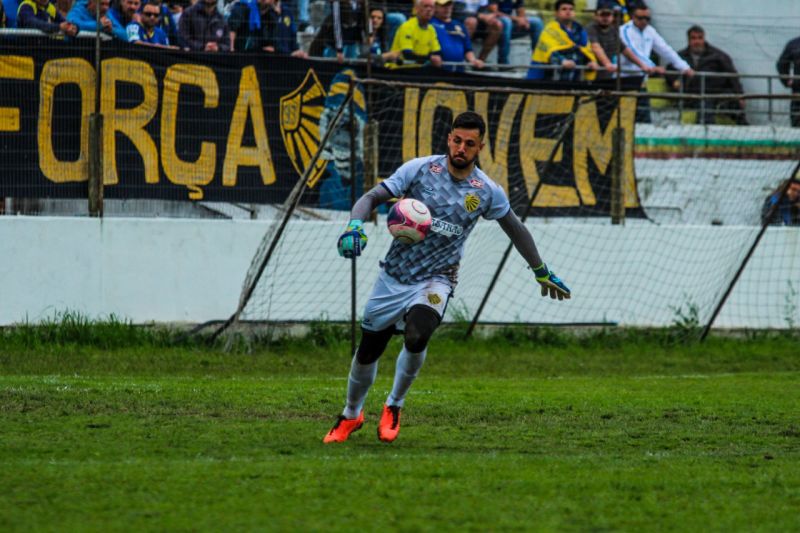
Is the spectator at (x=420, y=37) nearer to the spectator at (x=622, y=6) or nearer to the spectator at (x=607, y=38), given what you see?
the spectator at (x=607, y=38)

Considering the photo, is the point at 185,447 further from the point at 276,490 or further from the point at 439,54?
the point at 439,54

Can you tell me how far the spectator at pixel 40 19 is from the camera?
15.3 meters

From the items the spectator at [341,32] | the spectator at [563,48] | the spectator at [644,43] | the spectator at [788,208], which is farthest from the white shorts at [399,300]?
the spectator at [644,43]

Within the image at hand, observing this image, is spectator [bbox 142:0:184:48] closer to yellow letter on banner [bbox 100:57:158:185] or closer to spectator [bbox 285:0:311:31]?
yellow letter on banner [bbox 100:57:158:185]

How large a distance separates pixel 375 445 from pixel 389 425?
0.26 meters

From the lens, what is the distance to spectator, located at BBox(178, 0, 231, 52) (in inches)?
639

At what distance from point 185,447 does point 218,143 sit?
27.0 ft

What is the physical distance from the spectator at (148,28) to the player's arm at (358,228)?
7.86 meters

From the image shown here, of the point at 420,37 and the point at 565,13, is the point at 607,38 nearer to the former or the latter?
the point at 565,13

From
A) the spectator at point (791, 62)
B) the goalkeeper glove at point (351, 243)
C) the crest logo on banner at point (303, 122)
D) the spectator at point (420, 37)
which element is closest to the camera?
the goalkeeper glove at point (351, 243)

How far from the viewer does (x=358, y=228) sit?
336 inches

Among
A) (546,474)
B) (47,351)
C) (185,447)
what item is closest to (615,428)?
(546,474)

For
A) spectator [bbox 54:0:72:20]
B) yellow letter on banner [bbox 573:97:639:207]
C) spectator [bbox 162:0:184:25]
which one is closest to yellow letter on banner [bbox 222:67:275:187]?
spectator [bbox 162:0:184:25]

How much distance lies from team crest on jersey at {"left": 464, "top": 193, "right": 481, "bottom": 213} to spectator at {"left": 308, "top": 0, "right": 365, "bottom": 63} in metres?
Answer: 8.22
